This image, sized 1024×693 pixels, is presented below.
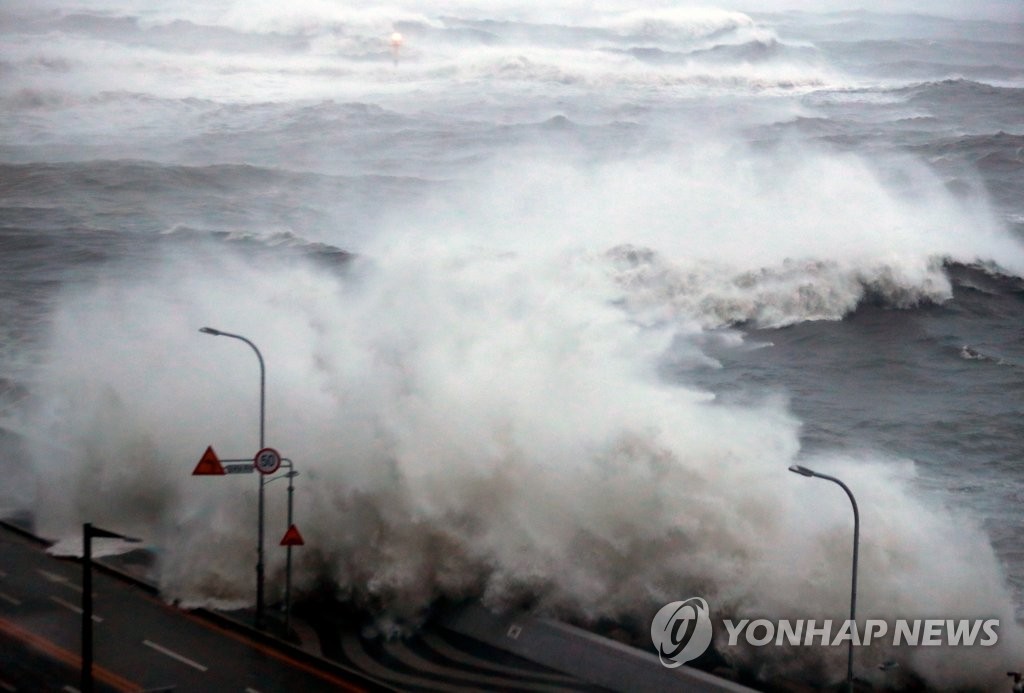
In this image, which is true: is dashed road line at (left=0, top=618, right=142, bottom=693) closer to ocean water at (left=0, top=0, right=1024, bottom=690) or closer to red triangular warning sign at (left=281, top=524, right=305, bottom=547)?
ocean water at (left=0, top=0, right=1024, bottom=690)

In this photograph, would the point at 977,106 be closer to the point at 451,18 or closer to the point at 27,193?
the point at 451,18

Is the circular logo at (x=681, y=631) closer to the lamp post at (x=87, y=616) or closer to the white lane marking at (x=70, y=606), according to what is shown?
the lamp post at (x=87, y=616)

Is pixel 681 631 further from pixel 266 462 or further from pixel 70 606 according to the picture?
pixel 70 606

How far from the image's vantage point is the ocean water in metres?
12.1

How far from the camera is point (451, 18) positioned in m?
44.1

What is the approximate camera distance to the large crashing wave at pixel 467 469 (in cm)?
1166

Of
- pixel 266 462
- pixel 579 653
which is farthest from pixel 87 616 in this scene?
pixel 579 653

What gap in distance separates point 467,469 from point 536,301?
308 inches

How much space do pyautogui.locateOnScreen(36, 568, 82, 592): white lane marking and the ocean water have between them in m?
1.11

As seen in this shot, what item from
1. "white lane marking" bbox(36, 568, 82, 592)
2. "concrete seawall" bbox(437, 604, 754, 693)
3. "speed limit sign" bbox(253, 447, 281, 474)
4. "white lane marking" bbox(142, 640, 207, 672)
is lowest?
"white lane marking" bbox(36, 568, 82, 592)

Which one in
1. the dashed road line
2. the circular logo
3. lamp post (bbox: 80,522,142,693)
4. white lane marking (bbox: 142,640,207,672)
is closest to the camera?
lamp post (bbox: 80,522,142,693)

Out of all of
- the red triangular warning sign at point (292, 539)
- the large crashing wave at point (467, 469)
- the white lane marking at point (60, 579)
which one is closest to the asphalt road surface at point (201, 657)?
the white lane marking at point (60, 579)

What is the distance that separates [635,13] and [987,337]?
2745 centimetres

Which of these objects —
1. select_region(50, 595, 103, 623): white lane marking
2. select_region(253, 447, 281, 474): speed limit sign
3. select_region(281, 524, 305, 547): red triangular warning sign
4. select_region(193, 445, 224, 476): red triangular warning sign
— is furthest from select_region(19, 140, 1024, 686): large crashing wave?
select_region(193, 445, 224, 476): red triangular warning sign
